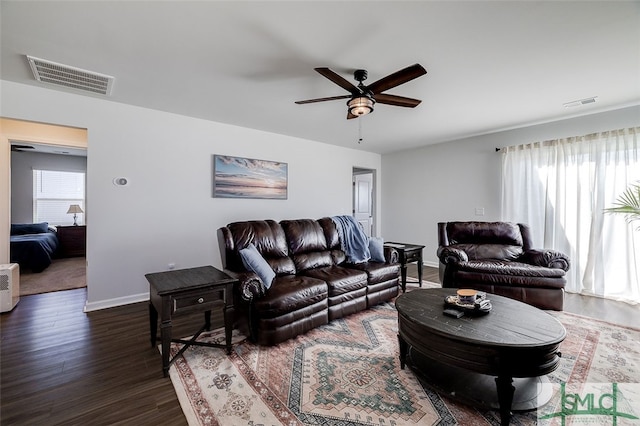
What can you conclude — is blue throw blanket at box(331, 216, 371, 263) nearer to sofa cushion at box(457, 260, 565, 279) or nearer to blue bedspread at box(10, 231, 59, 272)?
sofa cushion at box(457, 260, 565, 279)

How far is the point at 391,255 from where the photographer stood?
357cm

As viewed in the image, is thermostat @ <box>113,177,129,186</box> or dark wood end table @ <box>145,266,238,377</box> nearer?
dark wood end table @ <box>145,266,238,377</box>

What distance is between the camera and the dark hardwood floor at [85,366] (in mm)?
1611

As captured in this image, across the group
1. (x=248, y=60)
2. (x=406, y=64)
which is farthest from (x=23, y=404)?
(x=406, y=64)

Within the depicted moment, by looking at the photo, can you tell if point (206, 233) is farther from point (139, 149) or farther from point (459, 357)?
point (459, 357)

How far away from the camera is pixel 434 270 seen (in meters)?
5.18

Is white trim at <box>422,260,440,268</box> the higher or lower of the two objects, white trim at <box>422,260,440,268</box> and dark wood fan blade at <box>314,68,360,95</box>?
the lower

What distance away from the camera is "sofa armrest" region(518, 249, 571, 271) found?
3291 millimetres

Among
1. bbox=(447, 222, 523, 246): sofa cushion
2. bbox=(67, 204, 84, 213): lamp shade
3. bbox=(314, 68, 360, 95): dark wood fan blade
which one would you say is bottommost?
bbox=(447, 222, 523, 246): sofa cushion

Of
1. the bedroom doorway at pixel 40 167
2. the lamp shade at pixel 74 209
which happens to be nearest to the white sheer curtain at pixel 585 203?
the bedroom doorway at pixel 40 167

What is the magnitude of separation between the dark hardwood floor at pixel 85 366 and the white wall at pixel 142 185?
1.81ft

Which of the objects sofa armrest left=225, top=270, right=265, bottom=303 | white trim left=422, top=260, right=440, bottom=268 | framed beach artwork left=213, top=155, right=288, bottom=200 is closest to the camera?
sofa armrest left=225, top=270, right=265, bottom=303

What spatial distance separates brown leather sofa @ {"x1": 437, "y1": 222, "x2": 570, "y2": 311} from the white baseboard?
4.00 metres

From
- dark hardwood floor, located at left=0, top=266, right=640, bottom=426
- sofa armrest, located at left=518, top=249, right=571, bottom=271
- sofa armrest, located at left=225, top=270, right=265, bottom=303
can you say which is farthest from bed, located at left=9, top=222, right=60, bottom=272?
sofa armrest, located at left=518, top=249, right=571, bottom=271
